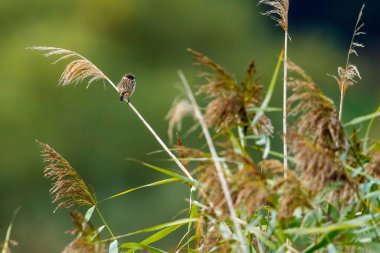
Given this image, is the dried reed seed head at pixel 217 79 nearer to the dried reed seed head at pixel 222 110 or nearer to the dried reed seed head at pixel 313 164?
the dried reed seed head at pixel 222 110

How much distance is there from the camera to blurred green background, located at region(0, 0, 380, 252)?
95.7ft

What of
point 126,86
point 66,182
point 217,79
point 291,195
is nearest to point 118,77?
point 126,86

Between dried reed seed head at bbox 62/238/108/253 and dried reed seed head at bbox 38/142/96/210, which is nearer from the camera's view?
dried reed seed head at bbox 62/238/108/253

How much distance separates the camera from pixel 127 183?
29906 millimetres

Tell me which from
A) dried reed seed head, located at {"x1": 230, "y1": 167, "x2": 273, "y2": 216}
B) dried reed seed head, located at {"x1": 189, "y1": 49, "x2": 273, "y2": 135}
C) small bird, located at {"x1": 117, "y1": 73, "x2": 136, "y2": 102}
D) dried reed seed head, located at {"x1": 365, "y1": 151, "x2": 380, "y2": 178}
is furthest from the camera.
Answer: small bird, located at {"x1": 117, "y1": 73, "x2": 136, "y2": 102}

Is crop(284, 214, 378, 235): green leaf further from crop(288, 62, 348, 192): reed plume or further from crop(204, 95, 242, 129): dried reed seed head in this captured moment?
crop(204, 95, 242, 129): dried reed seed head

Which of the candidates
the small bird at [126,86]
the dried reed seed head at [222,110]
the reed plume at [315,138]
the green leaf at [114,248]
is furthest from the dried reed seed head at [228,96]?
the small bird at [126,86]

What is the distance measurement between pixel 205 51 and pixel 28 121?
6494 millimetres

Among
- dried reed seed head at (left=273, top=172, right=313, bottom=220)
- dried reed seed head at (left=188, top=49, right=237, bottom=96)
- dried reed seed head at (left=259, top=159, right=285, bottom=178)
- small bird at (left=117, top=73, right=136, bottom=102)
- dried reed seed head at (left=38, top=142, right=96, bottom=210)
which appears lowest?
small bird at (left=117, top=73, right=136, bottom=102)

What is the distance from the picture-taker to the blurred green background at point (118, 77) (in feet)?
95.7

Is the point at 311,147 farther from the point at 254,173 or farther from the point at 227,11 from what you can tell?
the point at 227,11

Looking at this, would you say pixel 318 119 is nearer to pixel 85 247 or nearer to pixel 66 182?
pixel 85 247

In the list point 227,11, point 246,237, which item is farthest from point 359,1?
point 246,237

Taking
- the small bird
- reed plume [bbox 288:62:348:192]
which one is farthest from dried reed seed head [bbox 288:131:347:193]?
the small bird
